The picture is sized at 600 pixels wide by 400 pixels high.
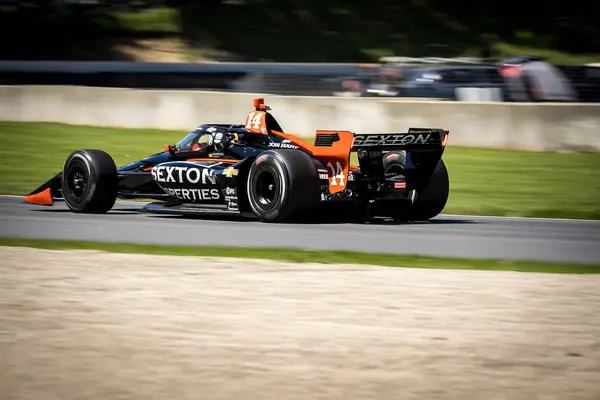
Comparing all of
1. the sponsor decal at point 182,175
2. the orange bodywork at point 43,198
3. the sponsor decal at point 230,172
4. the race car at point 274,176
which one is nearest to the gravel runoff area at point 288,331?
the race car at point 274,176

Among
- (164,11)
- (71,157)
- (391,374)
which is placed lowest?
(391,374)

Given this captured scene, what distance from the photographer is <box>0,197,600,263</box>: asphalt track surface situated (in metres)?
11.2

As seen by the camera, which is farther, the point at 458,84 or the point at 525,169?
the point at 458,84

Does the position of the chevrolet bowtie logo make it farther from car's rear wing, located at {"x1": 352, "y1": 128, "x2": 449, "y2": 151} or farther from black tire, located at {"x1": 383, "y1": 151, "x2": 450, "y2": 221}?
black tire, located at {"x1": 383, "y1": 151, "x2": 450, "y2": 221}

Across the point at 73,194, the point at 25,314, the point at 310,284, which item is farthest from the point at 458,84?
the point at 25,314

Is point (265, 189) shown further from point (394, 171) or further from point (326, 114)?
point (326, 114)

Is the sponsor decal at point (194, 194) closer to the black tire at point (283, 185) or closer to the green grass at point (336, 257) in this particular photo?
the black tire at point (283, 185)

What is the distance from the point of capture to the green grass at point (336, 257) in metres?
10.2

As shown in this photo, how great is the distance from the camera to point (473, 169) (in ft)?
65.4

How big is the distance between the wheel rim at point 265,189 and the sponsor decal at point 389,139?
3.34 feet

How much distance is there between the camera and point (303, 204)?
12.4 meters

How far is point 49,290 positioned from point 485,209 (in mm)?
8487

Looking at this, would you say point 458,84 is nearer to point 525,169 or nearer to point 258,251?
point 525,169

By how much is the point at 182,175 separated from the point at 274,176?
152cm
